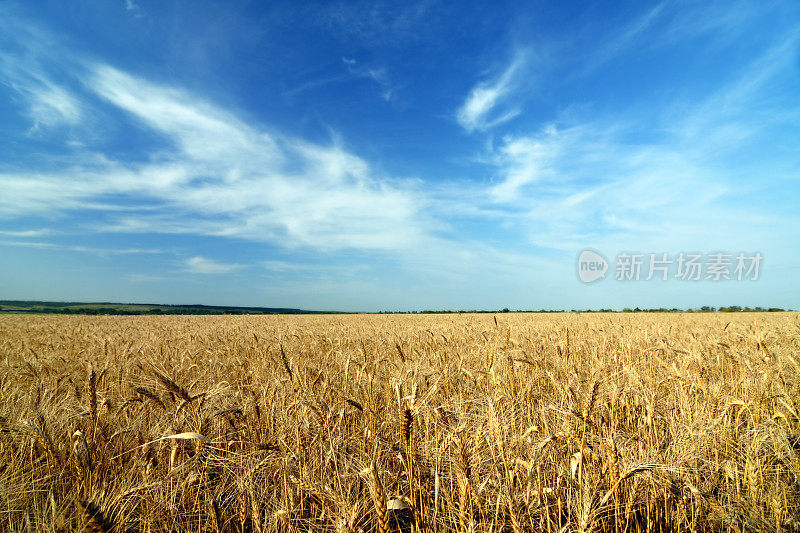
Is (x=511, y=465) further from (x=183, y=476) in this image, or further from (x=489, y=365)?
(x=489, y=365)

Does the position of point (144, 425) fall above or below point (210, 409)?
below

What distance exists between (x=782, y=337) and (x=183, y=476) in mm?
9893

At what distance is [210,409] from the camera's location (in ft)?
8.40

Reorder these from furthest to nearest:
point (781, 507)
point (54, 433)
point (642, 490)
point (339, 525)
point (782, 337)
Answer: point (782, 337)
point (54, 433)
point (642, 490)
point (781, 507)
point (339, 525)

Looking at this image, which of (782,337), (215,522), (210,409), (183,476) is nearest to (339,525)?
(215,522)

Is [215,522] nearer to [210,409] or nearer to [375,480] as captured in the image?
[375,480]

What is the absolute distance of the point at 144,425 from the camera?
3.04 metres

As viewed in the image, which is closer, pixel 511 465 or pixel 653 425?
pixel 511 465

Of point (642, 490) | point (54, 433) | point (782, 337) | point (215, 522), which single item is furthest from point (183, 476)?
point (782, 337)

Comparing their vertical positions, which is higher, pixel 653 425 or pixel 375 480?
pixel 375 480

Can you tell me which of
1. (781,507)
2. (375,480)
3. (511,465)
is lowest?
(781,507)

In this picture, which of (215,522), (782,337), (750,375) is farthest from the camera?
(782,337)

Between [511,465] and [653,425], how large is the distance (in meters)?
1.61

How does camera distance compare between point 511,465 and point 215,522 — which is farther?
point 511,465
